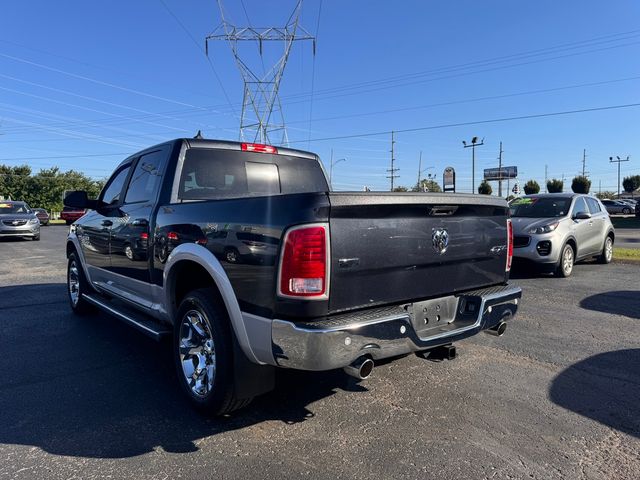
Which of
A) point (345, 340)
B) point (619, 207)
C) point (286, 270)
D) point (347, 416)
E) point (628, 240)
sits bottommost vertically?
point (347, 416)

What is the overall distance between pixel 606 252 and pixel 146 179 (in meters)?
10.3

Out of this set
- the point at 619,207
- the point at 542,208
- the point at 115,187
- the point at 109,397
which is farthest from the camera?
the point at 619,207

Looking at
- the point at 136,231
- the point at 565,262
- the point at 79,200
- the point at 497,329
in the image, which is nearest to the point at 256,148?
the point at 136,231

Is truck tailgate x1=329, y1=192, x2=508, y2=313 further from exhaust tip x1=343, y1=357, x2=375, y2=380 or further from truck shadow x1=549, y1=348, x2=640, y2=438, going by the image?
truck shadow x1=549, y1=348, x2=640, y2=438

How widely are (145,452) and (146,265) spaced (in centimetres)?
168

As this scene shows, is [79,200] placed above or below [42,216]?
above

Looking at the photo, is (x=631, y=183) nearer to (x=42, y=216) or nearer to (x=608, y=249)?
(x=608, y=249)

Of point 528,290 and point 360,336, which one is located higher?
point 360,336

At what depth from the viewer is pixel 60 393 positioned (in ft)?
12.6

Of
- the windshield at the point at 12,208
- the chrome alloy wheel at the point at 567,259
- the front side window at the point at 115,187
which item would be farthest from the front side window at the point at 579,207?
the windshield at the point at 12,208

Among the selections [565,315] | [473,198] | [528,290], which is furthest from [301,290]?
[528,290]

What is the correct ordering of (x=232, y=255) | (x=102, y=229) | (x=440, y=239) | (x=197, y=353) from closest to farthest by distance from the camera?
(x=232, y=255), (x=440, y=239), (x=197, y=353), (x=102, y=229)

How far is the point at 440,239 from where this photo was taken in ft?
10.9

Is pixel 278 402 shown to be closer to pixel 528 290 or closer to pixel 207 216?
pixel 207 216
